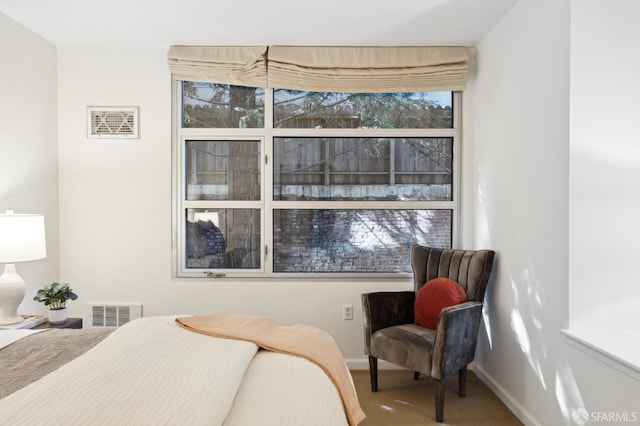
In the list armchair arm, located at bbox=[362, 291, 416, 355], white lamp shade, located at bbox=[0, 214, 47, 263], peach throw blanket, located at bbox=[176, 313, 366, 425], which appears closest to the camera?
peach throw blanket, located at bbox=[176, 313, 366, 425]

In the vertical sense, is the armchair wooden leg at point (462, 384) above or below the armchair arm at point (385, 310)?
below

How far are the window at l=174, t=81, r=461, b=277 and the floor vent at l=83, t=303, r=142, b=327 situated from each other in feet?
1.51

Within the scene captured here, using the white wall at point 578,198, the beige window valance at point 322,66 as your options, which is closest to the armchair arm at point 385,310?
the white wall at point 578,198

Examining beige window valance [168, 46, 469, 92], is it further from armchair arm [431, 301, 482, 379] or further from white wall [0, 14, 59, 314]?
armchair arm [431, 301, 482, 379]

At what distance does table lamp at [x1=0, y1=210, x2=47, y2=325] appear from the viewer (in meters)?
2.26

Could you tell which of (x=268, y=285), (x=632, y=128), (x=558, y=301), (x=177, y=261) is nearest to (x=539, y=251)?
(x=558, y=301)

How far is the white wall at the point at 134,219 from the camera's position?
316 cm

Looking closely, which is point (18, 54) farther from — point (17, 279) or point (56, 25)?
point (17, 279)

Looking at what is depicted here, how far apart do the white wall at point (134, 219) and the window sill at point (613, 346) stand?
58.4 inches

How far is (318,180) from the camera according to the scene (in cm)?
325

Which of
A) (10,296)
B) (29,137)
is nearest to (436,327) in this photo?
(10,296)

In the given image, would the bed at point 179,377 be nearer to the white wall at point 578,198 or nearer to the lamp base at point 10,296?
the lamp base at point 10,296

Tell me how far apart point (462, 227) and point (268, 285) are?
158 cm

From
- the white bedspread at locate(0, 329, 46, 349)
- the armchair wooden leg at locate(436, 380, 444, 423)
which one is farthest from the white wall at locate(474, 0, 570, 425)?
the white bedspread at locate(0, 329, 46, 349)
